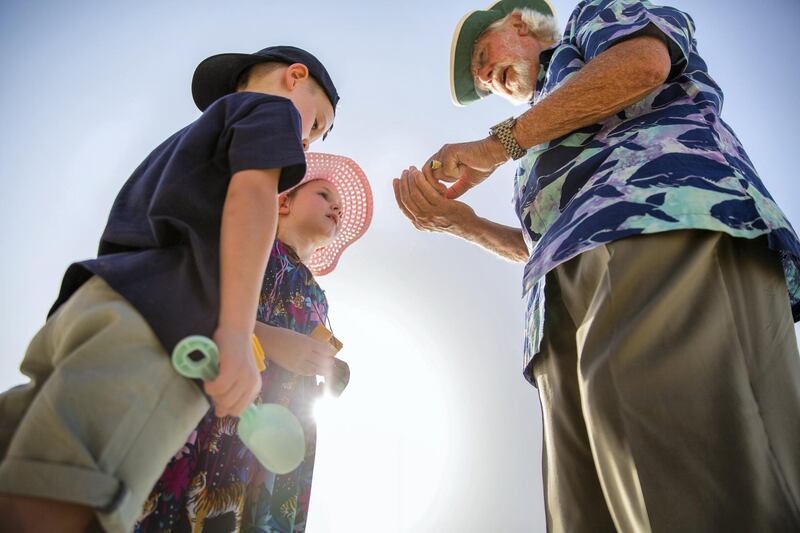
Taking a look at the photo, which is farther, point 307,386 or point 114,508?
point 307,386

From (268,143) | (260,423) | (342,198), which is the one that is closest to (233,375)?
(260,423)

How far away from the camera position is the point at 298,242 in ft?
6.77

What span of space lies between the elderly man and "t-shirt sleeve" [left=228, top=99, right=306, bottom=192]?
58cm

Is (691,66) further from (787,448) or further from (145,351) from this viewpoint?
(145,351)

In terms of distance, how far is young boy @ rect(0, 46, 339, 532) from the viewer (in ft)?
2.13

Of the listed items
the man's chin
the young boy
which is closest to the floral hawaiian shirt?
the man's chin

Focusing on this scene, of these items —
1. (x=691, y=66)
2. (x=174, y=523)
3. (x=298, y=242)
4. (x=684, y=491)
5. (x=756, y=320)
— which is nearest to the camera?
(x=684, y=491)

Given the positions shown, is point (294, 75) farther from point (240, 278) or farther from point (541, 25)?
point (541, 25)

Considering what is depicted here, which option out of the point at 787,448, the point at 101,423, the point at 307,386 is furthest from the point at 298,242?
the point at 787,448

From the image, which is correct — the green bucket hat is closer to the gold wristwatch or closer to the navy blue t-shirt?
the gold wristwatch

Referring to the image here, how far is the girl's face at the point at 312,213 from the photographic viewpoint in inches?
82.7

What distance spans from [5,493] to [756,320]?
1187 mm

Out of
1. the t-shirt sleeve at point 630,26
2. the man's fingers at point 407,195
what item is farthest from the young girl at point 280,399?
the t-shirt sleeve at point 630,26

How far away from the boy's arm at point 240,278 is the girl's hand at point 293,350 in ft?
2.06
